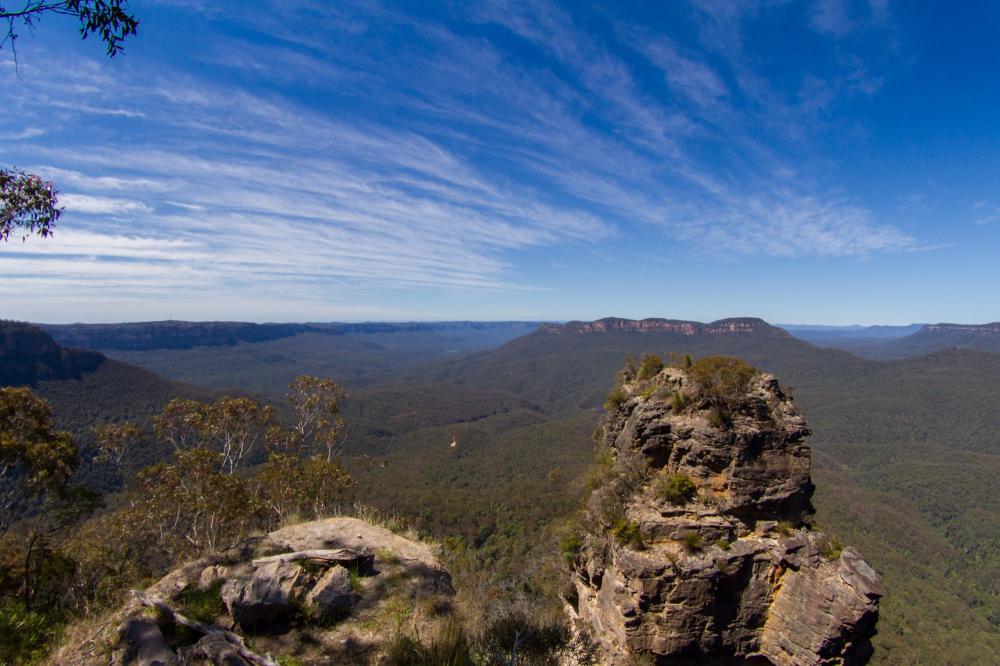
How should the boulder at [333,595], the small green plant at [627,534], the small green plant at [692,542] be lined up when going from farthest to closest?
the small green plant at [627,534]
the small green plant at [692,542]
the boulder at [333,595]

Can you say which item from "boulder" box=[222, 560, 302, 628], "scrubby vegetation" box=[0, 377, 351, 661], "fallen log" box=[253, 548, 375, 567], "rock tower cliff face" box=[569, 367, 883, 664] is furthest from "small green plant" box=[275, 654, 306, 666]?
"rock tower cliff face" box=[569, 367, 883, 664]

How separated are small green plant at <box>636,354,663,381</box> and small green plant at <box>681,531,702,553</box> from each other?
737cm

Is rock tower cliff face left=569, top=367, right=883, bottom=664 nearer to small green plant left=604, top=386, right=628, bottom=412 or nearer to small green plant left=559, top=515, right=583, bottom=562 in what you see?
small green plant left=559, top=515, right=583, bottom=562

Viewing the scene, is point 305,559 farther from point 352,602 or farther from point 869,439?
point 869,439

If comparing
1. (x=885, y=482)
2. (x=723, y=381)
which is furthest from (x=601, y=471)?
(x=885, y=482)

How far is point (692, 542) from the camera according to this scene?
39.5 ft

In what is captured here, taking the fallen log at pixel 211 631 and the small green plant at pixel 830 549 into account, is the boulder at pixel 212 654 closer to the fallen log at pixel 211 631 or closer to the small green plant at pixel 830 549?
the fallen log at pixel 211 631

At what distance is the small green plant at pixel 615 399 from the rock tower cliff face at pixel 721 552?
2948 mm

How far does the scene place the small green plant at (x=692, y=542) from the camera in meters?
12.0

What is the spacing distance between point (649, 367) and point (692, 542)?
8.30 m

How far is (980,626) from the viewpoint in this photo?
143ft

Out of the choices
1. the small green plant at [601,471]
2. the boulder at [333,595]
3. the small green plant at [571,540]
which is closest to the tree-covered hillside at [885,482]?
the small green plant at [601,471]

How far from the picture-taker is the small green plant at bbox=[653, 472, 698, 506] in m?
13.2

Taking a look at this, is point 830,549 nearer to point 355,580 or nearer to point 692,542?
point 692,542
